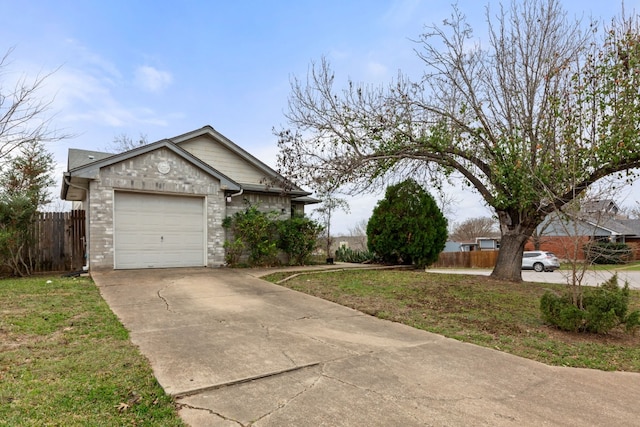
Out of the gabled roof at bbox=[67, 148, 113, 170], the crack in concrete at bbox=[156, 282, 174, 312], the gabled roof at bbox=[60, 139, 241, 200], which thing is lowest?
the crack in concrete at bbox=[156, 282, 174, 312]

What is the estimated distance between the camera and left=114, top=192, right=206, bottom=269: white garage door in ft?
33.4

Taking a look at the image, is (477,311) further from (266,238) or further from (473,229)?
(473,229)

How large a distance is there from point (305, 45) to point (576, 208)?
8738 millimetres

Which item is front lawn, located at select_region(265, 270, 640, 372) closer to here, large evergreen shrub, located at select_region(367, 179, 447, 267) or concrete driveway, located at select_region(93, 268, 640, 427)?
concrete driveway, located at select_region(93, 268, 640, 427)

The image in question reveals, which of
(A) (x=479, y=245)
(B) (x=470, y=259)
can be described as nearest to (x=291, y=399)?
(B) (x=470, y=259)

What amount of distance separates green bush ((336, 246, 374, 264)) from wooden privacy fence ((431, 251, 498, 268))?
15.8 meters

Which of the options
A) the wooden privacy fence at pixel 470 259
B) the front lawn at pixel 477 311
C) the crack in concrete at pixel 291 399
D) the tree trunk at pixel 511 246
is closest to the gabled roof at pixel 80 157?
the front lawn at pixel 477 311

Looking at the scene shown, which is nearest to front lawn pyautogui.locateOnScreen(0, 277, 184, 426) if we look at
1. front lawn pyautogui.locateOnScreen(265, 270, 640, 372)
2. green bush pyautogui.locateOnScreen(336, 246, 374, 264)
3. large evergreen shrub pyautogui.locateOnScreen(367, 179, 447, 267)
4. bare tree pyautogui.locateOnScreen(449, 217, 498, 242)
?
front lawn pyautogui.locateOnScreen(265, 270, 640, 372)

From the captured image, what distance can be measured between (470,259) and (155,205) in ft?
89.8

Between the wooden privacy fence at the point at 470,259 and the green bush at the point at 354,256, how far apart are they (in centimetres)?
1584

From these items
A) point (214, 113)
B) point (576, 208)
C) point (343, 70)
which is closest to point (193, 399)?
point (576, 208)

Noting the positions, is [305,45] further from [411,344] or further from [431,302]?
[411,344]

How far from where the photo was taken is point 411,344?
15.6ft

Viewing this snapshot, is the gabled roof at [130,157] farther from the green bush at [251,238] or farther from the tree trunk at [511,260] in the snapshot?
the tree trunk at [511,260]
